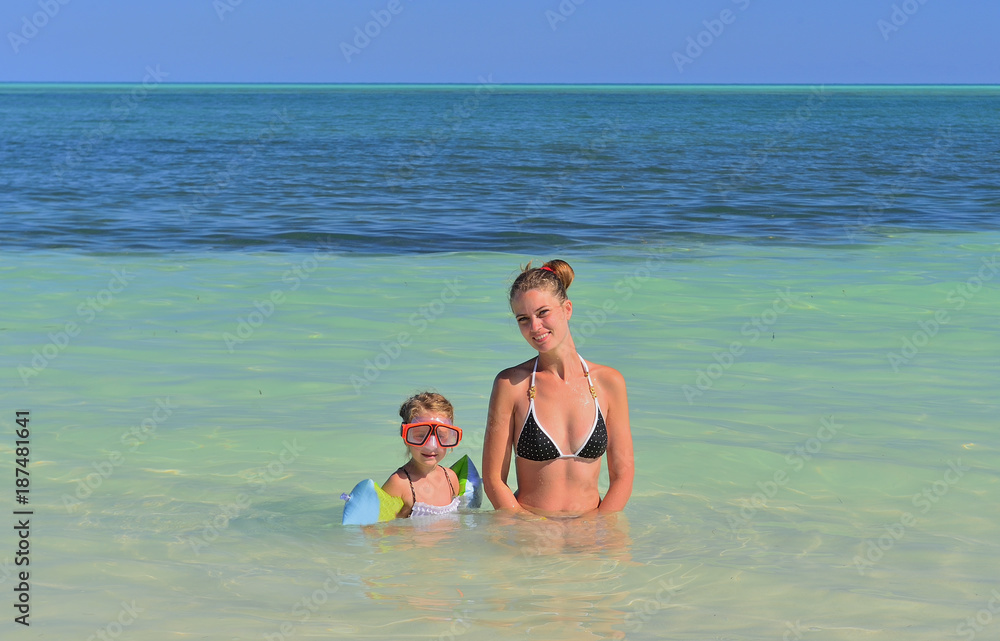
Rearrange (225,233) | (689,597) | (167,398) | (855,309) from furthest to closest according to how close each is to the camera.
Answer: (225,233) < (855,309) < (167,398) < (689,597)

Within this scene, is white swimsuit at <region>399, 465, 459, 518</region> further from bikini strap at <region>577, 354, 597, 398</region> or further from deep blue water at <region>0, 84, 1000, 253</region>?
deep blue water at <region>0, 84, 1000, 253</region>

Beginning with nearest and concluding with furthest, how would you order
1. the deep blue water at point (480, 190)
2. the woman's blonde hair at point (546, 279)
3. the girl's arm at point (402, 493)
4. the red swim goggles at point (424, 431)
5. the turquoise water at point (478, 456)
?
the turquoise water at point (478, 456) < the woman's blonde hair at point (546, 279) < the red swim goggles at point (424, 431) < the girl's arm at point (402, 493) < the deep blue water at point (480, 190)

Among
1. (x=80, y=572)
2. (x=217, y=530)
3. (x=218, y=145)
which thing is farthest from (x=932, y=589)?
(x=218, y=145)

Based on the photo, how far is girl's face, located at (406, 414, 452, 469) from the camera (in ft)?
14.4

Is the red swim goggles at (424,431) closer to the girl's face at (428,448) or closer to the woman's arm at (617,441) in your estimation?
the girl's face at (428,448)

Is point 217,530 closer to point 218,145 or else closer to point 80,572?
point 80,572

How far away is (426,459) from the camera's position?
445 cm

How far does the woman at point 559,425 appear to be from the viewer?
4.22 metres

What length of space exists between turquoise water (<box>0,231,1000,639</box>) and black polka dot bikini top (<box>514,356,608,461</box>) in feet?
1.05

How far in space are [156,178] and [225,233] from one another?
10.3 metres

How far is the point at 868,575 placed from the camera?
4.04 metres

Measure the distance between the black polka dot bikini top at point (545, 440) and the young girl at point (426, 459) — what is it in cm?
34

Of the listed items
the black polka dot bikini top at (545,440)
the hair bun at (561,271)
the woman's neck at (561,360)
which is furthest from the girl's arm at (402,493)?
the hair bun at (561,271)

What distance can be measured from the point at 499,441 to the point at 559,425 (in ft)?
0.88
